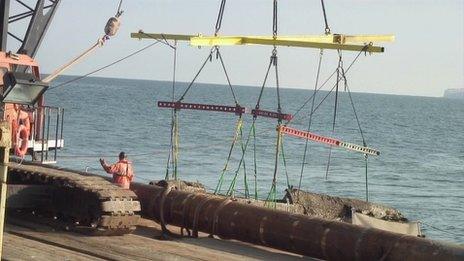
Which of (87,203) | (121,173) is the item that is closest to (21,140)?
(121,173)

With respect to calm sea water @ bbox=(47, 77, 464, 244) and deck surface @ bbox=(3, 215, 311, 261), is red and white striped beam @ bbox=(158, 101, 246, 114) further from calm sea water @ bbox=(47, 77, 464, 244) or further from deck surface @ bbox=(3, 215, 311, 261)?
calm sea water @ bbox=(47, 77, 464, 244)

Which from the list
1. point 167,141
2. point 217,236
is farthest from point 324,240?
point 167,141

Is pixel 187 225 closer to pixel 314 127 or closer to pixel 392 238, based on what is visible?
pixel 392 238

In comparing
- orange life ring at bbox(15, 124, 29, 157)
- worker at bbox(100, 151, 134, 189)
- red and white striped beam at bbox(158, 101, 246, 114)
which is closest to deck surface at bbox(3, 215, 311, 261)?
worker at bbox(100, 151, 134, 189)

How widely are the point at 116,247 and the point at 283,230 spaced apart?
2.56 metres

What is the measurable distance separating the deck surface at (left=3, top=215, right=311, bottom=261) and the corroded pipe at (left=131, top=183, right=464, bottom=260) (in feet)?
0.88

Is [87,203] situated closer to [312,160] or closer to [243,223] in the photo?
[243,223]

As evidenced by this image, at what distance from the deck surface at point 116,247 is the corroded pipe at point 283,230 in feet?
0.88

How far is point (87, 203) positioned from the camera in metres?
13.6

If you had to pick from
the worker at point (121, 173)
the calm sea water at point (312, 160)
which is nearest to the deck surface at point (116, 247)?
the worker at point (121, 173)

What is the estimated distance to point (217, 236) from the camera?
14.5 m

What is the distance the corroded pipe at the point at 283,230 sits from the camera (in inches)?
463

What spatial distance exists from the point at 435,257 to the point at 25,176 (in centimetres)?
738

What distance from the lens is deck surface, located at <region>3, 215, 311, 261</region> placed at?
11.7 m
